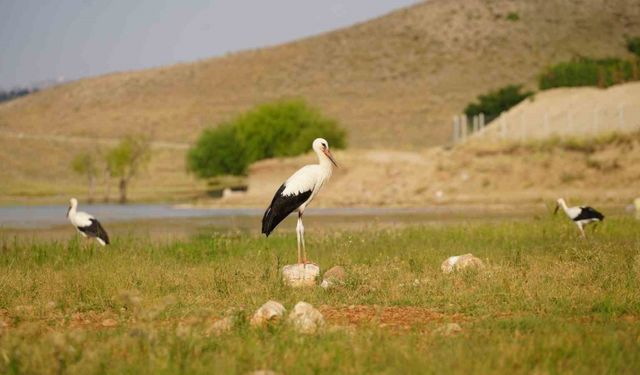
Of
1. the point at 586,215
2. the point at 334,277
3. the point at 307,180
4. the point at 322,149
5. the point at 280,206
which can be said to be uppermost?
the point at 322,149

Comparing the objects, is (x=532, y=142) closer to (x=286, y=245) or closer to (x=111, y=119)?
(x=286, y=245)

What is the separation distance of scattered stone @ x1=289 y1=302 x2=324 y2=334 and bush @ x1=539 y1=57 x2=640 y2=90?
49211 millimetres

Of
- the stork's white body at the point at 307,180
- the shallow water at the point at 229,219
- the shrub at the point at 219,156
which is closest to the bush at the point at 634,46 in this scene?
the shrub at the point at 219,156

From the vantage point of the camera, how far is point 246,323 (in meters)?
10.2

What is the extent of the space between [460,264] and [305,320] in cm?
507

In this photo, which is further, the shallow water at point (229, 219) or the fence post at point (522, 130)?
the fence post at point (522, 130)

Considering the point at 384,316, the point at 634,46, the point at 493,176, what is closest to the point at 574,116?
the point at 493,176

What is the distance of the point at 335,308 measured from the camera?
39.0 ft

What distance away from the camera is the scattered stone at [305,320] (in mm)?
9898

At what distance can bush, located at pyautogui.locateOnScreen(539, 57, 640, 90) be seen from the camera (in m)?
57.5

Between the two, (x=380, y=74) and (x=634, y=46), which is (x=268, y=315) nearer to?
(x=634, y=46)

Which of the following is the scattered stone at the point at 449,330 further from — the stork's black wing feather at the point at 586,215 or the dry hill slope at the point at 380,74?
the dry hill slope at the point at 380,74

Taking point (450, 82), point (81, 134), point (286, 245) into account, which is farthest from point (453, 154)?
point (81, 134)

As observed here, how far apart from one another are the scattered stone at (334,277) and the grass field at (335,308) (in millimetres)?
205
